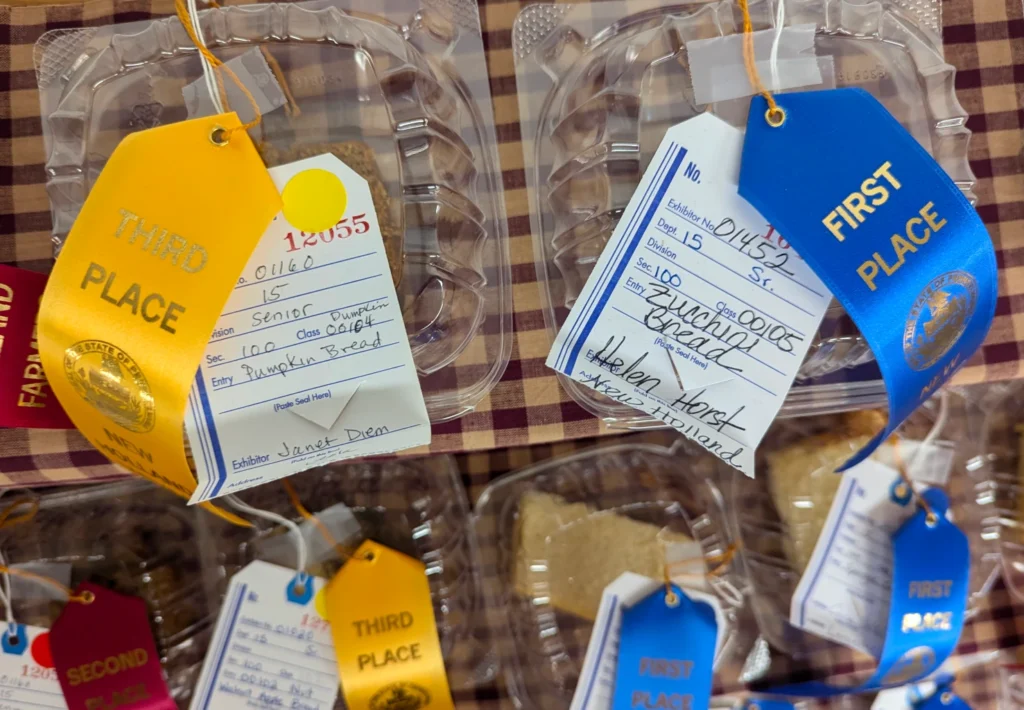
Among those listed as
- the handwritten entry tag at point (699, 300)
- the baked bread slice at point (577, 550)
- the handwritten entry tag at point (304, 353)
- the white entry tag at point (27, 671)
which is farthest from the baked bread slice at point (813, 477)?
the white entry tag at point (27, 671)

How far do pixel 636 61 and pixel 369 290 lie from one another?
1.07 feet

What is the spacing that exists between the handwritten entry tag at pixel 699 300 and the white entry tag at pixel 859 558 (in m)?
0.29

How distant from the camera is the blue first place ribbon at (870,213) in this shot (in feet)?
Answer: 1.67

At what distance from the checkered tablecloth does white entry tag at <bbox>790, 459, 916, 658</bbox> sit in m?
0.17

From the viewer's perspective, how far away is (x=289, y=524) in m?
0.78

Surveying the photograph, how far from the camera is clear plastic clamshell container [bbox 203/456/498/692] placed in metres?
0.80

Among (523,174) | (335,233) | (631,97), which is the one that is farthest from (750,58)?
(335,233)

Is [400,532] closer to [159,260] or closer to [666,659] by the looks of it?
[666,659]

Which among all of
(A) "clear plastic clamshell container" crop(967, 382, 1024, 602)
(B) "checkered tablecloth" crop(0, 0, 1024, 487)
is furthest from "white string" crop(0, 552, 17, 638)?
(A) "clear plastic clamshell container" crop(967, 382, 1024, 602)

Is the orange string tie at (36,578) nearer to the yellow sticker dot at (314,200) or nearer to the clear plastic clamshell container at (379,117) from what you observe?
the clear plastic clamshell container at (379,117)

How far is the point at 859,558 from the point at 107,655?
827 millimetres

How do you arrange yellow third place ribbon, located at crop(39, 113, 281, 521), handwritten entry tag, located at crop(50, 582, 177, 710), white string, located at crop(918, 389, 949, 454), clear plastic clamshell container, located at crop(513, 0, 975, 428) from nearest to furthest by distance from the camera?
yellow third place ribbon, located at crop(39, 113, 281, 521) → clear plastic clamshell container, located at crop(513, 0, 975, 428) → handwritten entry tag, located at crop(50, 582, 177, 710) → white string, located at crop(918, 389, 949, 454)

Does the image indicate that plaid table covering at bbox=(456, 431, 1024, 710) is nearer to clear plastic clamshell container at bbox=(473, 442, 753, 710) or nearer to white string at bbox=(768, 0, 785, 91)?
clear plastic clamshell container at bbox=(473, 442, 753, 710)

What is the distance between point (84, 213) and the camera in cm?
52
